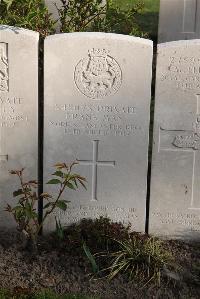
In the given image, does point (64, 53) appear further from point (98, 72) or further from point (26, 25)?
point (26, 25)

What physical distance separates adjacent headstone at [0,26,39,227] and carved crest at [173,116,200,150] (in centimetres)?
123

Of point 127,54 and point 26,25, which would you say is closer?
point 127,54

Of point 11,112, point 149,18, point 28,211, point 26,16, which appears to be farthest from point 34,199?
point 149,18

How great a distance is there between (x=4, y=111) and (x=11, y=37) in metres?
0.63

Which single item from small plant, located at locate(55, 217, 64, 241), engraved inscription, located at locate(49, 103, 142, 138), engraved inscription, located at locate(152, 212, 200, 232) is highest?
engraved inscription, located at locate(49, 103, 142, 138)

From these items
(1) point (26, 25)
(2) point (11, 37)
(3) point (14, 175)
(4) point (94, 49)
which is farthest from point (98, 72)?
(1) point (26, 25)

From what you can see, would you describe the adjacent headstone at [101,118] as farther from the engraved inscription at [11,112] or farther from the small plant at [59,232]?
the engraved inscription at [11,112]

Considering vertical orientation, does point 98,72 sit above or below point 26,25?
below

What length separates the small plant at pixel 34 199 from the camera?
482 cm

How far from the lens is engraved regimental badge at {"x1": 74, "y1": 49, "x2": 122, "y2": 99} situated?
5031 mm

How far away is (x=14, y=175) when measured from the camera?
17.5ft

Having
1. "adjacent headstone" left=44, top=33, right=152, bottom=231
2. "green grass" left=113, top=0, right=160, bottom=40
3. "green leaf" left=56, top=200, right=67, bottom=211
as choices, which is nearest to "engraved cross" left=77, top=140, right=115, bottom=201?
"adjacent headstone" left=44, top=33, right=152, bottom=231

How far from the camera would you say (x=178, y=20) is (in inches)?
407

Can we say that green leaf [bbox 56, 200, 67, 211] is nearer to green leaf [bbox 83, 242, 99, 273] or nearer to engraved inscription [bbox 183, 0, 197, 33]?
green leaf [bbox 83, 242, 99, 273]
